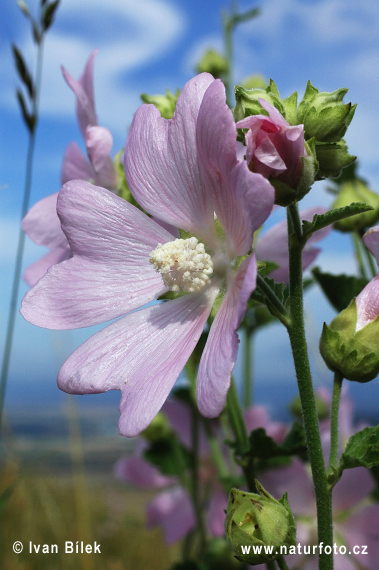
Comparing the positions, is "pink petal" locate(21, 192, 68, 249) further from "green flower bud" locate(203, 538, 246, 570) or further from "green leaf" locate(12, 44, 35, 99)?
"green flower bud" locate(203, 538, 246, 570)

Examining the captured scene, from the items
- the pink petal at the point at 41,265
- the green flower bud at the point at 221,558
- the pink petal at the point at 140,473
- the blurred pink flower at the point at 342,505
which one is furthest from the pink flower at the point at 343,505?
the pink petal at the point at 41,265

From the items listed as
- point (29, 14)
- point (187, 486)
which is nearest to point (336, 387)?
point (187, 486)

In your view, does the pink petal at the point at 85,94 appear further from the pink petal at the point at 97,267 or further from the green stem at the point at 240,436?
the green stem at the point at 240,436

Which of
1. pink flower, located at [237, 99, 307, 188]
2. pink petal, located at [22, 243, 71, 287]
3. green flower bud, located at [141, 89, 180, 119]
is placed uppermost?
green flower bud, located at [141, 89, 180, 119]

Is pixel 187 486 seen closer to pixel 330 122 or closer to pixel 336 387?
pixel 336 387

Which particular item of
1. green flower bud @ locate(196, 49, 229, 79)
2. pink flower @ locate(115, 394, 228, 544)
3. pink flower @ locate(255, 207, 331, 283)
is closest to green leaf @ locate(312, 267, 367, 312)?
pink flower @ locate(255, 207, 331, 283)

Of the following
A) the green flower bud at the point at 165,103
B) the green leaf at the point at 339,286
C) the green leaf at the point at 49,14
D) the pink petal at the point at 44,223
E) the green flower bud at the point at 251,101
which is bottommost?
the green leaf at the point at 339,286
